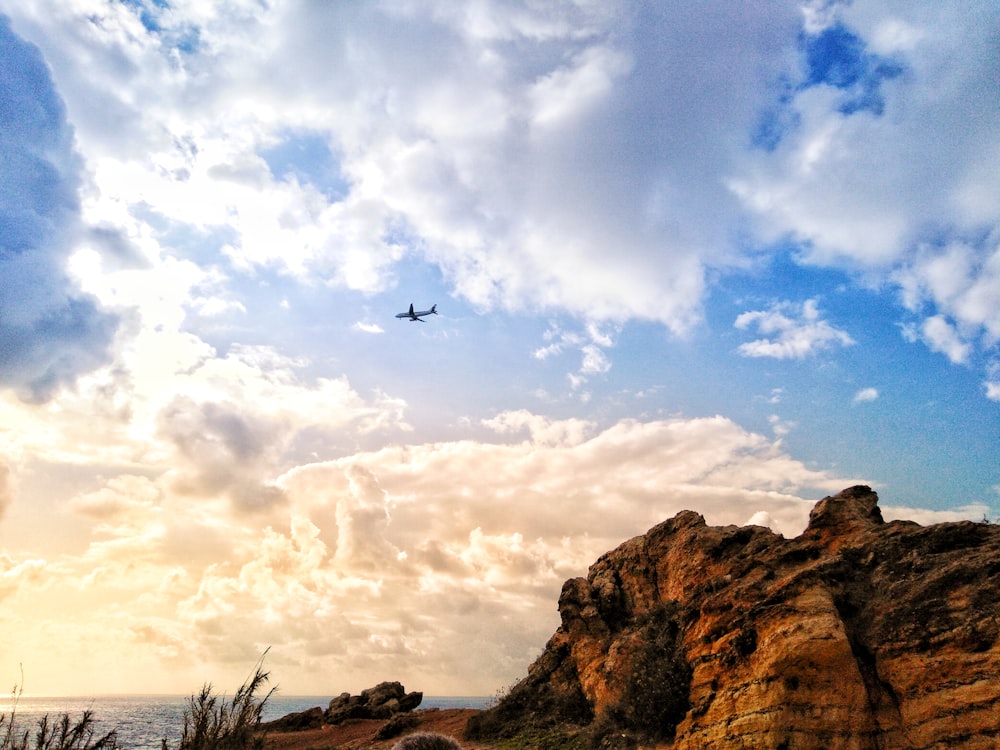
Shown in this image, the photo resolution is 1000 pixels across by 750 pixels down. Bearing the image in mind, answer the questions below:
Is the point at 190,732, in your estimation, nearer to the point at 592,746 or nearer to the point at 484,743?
the point at 592,746

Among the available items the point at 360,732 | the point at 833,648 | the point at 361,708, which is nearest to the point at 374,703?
the point at 361,708

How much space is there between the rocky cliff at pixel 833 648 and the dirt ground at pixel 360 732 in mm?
12576

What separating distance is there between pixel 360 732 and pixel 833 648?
30.6 meters

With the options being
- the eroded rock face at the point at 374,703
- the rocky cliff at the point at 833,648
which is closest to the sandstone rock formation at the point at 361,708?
the eroded rock face at the point at 374,703

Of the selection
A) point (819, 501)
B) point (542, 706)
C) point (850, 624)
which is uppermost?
point (819, 501)

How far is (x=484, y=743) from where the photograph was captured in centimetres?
2669

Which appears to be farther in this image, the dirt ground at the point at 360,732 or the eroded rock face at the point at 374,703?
the eroded rock face at the point at 374,703

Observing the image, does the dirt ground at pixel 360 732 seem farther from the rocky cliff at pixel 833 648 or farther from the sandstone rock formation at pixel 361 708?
the rocky cliff at pixel 833 648

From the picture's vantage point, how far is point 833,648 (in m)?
13.6

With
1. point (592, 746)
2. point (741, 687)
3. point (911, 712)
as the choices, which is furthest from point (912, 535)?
point (592, 746)

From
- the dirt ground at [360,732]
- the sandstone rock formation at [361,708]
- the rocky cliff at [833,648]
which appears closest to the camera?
the rocky cliff at [833,648]

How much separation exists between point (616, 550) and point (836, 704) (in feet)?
60.8

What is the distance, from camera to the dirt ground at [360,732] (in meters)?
30.9

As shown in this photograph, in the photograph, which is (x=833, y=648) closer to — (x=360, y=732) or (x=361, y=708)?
(x=360, y=732)
